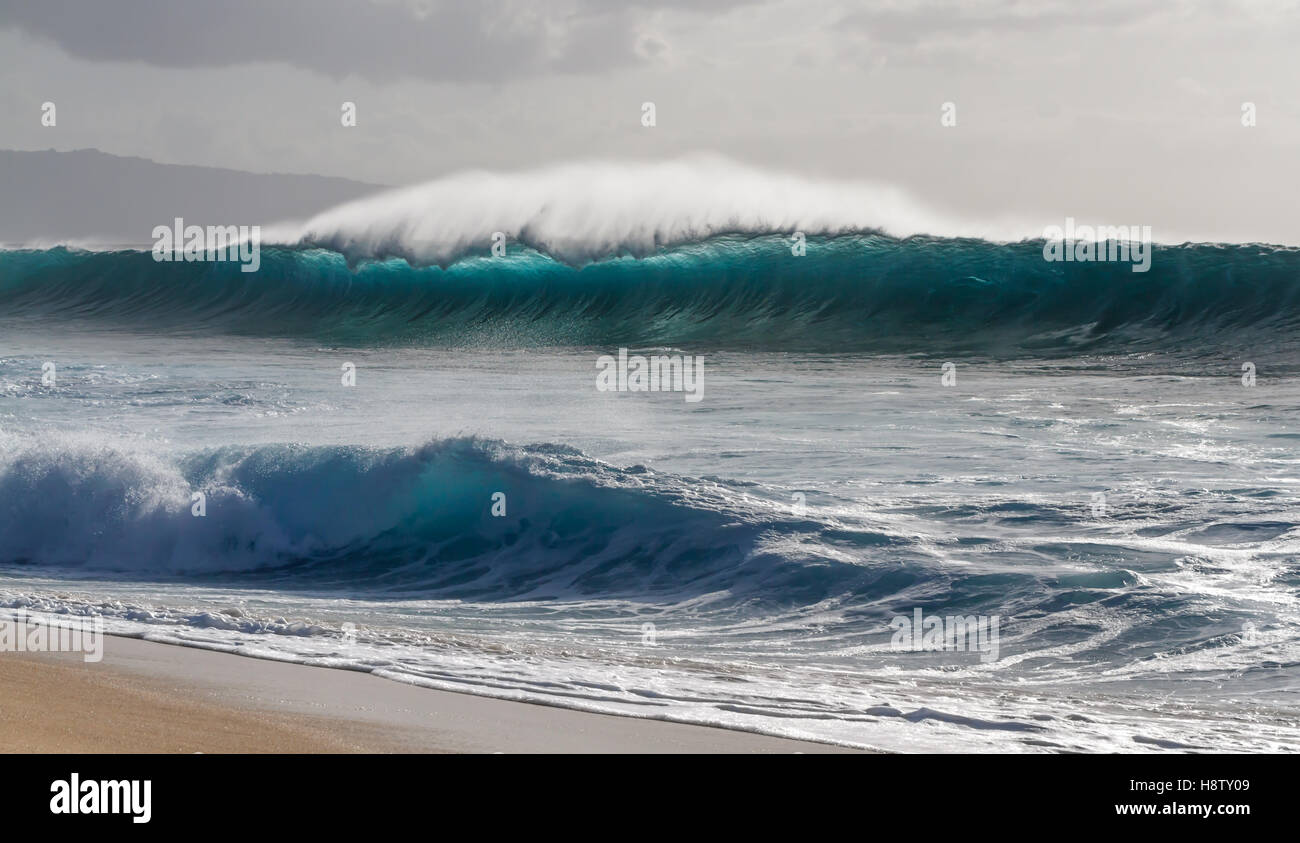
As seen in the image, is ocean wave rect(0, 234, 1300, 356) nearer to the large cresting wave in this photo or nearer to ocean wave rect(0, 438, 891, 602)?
the large cresting wave

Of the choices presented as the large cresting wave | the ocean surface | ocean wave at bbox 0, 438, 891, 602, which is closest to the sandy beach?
the ocean surface

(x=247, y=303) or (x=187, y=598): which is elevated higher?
(x=247, y=303)

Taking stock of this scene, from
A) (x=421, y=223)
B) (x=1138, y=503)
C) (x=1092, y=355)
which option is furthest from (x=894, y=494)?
(x=421, y=223)

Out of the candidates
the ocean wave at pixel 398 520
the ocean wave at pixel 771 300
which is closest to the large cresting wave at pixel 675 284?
the ocean wave at pixel 771 300

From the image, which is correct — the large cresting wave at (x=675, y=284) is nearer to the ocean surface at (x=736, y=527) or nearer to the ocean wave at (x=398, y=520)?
the ocean surface at (x=736, y=527)
